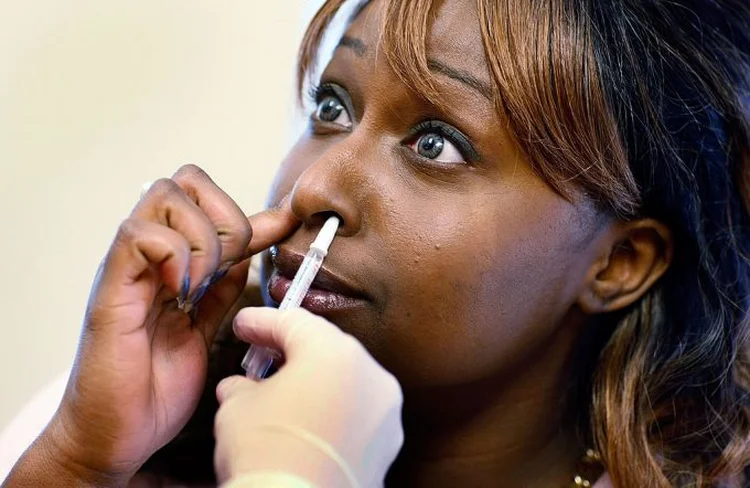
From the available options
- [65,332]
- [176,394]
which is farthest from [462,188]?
[65,332]

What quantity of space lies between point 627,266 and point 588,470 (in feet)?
0.80

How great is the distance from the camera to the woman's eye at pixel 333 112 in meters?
1.05

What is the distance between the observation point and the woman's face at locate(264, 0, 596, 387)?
916 mm

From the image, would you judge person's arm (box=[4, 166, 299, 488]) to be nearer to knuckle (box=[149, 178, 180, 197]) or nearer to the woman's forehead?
knuckle (box=[149, 178, 180, 197])

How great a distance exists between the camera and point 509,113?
3.05 feet

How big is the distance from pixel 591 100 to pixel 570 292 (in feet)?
0.66

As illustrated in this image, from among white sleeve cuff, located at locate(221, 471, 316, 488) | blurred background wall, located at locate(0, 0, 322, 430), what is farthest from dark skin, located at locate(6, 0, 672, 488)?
blurred background wall, located at locate(0, 0, 322, 430)

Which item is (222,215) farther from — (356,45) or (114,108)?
(114,108)

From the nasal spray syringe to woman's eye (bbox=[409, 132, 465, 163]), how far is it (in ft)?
0.39

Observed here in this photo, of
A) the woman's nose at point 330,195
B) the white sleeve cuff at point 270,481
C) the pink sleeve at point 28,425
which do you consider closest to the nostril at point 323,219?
the woman's nose at point 330,195

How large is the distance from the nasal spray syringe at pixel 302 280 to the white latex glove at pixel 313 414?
0.16 feet

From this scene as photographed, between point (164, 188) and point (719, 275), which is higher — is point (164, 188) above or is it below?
above

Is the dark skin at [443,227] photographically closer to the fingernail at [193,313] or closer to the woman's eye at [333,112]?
the woman's eye at [333,112]

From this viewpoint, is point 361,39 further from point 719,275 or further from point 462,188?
point 719,275
